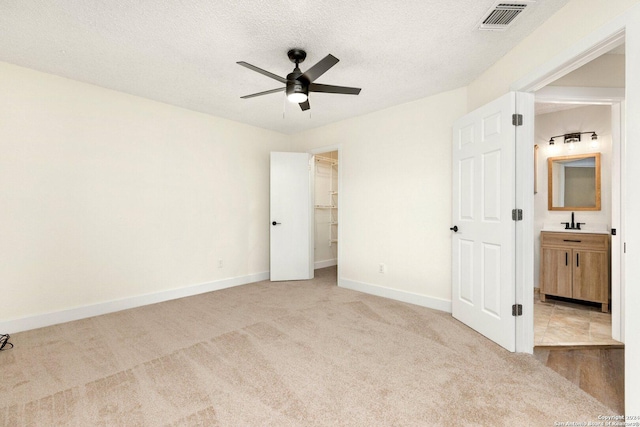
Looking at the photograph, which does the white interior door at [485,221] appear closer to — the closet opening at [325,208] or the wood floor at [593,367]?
the wood floor at [593,367]

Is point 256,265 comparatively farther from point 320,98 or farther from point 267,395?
point 267,395

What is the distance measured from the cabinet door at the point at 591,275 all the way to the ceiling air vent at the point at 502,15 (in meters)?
2.97

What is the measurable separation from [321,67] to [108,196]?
2.89 m

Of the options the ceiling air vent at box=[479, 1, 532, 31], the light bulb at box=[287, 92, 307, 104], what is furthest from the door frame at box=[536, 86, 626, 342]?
the light bulb at box=[287, 92, 307, 104]

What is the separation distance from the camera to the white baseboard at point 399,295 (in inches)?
137

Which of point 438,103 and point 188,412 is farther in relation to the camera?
point 438,103

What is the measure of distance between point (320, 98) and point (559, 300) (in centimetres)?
405

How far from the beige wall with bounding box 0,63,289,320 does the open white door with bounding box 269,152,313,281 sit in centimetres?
42

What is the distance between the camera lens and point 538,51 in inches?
89.8

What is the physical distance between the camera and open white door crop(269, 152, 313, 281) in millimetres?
4957

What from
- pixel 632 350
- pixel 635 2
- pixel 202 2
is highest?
pixel 202 2

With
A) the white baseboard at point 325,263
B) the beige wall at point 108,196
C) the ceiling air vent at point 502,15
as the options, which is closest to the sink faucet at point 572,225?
the ceiling air vent at point 502,15

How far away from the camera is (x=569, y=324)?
120 inches

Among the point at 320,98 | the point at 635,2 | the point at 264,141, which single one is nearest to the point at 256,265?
the point at 264,141
